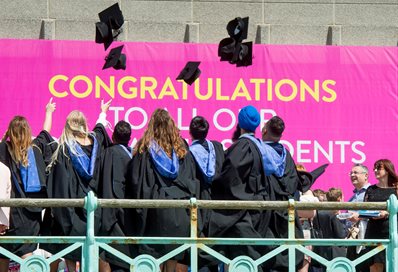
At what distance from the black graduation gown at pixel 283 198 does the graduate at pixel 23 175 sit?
1898 millimetres

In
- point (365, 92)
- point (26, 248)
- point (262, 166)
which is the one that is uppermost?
point (365, 92)

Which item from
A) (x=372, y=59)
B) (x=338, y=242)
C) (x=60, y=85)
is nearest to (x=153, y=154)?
(x=338, y=242)

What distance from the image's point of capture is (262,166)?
407 inches

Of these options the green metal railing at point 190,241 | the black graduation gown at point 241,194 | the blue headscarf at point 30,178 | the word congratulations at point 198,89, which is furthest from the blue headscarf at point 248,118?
the word congratulations at point 198,89

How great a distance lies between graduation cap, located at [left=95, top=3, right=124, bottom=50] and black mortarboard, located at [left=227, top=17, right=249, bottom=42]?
4.17ft

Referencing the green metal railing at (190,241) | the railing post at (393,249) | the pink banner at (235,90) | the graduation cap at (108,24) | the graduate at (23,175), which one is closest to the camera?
the green metal railing at (190,241)

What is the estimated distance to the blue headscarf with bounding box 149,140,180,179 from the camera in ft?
33.2

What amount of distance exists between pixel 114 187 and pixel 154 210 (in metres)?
0.42

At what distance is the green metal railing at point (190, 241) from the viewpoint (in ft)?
28.3

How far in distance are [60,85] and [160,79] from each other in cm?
125

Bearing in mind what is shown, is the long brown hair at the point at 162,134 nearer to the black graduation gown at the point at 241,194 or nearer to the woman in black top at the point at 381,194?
the black graduation gown at the point at 241,194

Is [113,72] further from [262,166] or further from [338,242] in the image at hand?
[338,242]

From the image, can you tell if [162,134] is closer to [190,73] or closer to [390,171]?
[390,171]

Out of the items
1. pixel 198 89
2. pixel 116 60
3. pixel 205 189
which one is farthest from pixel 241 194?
pixel 198 89
